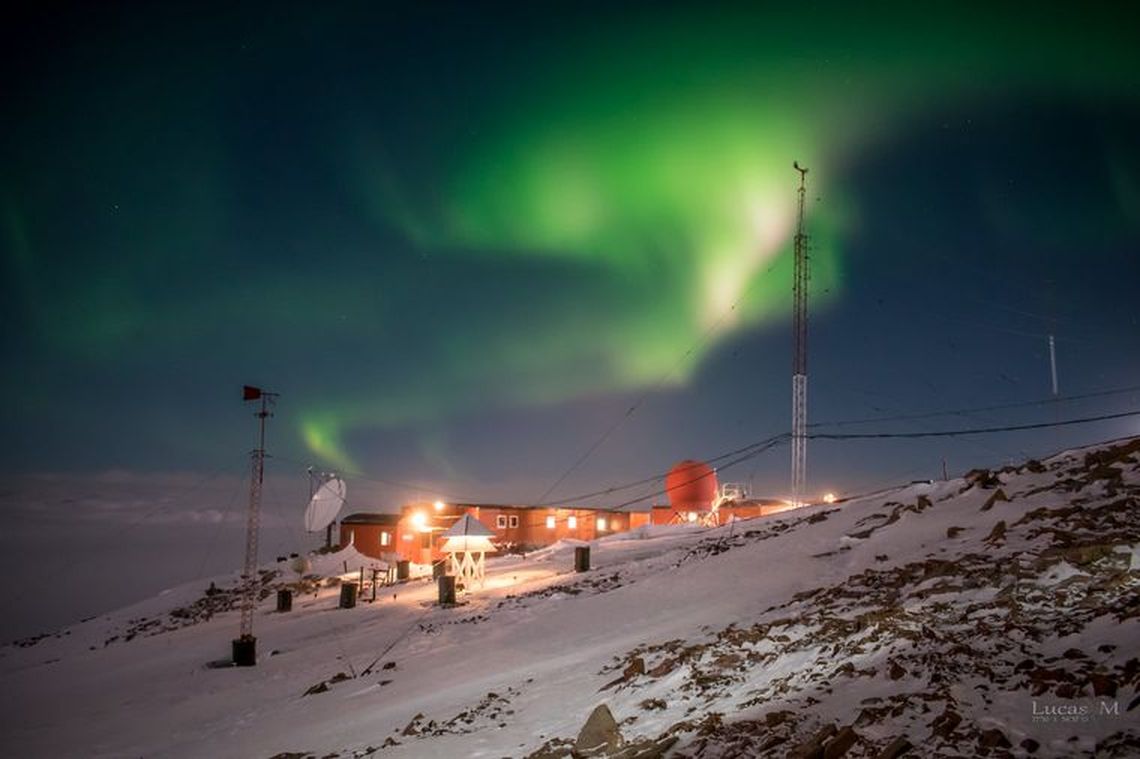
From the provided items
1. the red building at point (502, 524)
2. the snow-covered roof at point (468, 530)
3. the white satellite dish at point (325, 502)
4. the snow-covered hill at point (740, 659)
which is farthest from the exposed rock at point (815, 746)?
the white satellite dish at point (325, 502)

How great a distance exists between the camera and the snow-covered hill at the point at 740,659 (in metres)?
7.72

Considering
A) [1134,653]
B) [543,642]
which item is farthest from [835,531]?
[1134,653]

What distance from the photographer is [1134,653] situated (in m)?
7.57

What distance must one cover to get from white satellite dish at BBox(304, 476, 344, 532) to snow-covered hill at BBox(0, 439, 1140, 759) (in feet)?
80.2

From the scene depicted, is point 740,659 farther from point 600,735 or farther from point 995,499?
point 995,499

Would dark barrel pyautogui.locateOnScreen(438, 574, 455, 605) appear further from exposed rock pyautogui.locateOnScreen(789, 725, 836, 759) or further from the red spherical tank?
the red spherical tank

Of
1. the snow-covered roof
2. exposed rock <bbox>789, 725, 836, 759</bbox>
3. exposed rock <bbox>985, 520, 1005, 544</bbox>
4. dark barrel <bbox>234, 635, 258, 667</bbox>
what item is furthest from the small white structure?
exposed rock <bbox>789, 725, 836, 759</bbox>

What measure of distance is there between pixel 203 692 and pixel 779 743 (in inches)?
863

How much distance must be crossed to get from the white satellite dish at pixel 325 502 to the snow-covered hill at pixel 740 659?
24449mm

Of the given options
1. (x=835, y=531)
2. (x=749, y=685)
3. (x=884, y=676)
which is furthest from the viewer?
(x=835, y=531)

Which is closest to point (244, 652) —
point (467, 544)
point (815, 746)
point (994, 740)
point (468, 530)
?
point (467, 544)

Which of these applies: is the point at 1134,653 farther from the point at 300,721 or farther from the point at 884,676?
the point at 300,721

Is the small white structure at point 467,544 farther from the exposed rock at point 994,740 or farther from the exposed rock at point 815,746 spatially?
the exposed rock at point 994,740

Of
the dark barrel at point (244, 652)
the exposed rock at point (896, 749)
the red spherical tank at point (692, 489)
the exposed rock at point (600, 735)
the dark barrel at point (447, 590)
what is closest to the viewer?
the exposed rock at point (896, 749)
